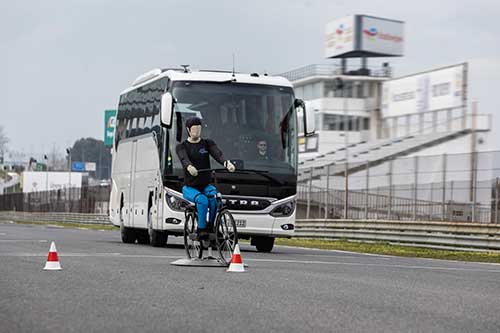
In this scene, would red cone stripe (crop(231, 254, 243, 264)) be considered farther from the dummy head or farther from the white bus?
the white bus

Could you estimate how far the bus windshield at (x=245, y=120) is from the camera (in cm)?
2092

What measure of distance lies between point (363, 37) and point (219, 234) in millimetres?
68337

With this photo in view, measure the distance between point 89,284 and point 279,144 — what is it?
1091 cm

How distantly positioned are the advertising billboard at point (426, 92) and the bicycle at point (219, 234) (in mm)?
54438

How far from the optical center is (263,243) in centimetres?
2202

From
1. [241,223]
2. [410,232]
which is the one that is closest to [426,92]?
[410,232]

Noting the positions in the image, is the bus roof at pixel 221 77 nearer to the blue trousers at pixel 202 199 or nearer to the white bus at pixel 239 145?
the white bus at pixel 239 145

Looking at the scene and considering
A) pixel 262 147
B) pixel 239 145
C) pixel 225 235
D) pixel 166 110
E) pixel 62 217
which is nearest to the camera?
pixel 225 235

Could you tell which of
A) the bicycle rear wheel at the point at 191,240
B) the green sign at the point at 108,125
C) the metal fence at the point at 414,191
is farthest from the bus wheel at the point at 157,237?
the green sign at the point at 108,125

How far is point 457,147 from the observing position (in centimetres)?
6606

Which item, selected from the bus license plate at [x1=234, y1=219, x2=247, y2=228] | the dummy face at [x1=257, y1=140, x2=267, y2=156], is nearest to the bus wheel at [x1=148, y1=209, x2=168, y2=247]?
the bus license plate at [x1=234, y1=219, x2=247, y2=228]

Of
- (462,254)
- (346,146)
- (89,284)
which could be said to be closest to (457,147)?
(346,146)

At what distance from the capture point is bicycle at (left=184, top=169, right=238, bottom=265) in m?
13.7

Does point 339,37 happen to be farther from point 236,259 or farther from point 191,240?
point 236,259
